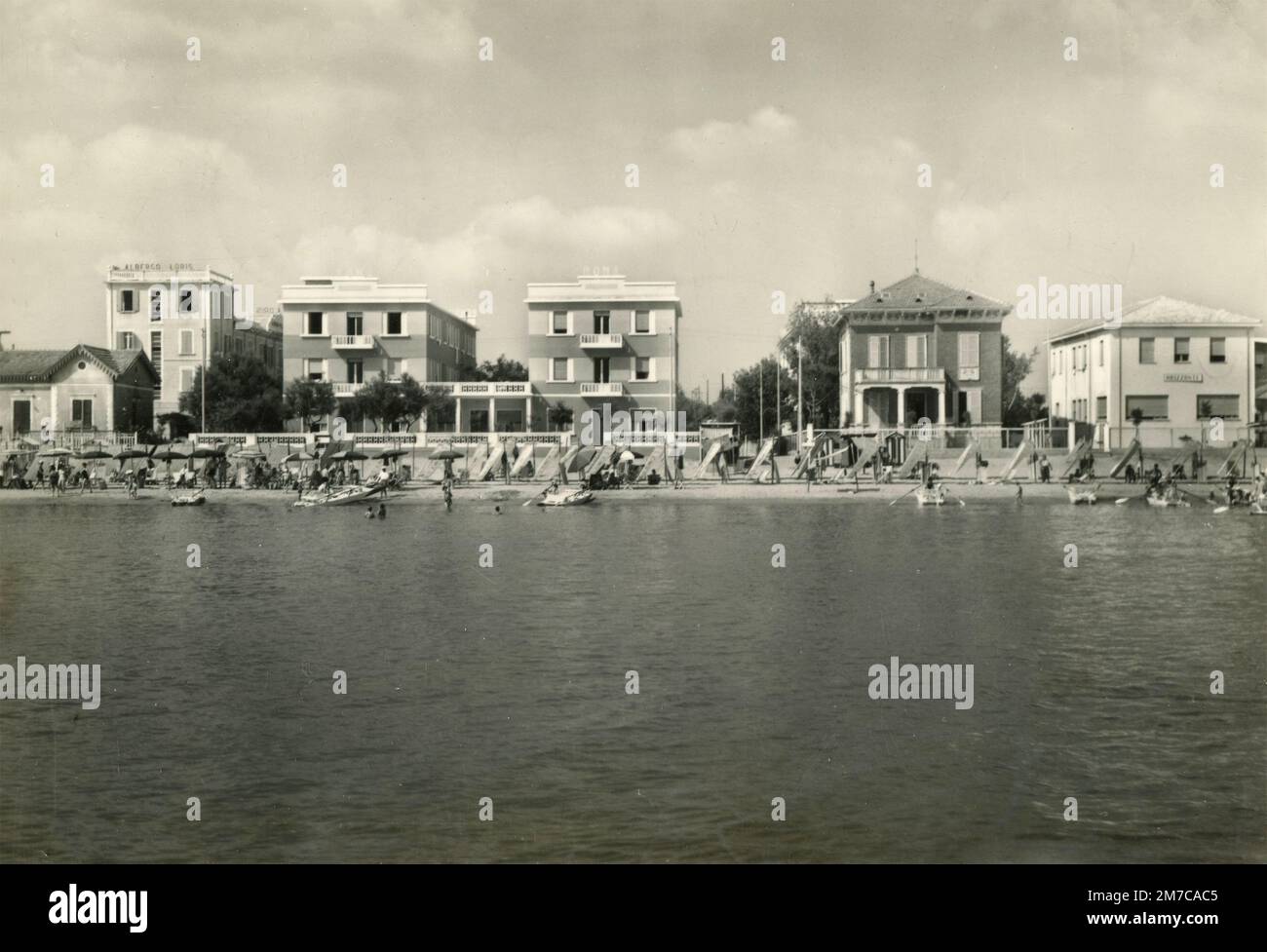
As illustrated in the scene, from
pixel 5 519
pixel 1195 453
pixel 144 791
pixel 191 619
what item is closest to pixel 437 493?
pixel 5 519

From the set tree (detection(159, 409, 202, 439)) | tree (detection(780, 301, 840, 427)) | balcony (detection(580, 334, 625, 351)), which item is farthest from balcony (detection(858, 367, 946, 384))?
tree (detection(159, 409, 202, 439))

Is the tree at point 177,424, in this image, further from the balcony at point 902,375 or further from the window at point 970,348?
the window at point 970,348

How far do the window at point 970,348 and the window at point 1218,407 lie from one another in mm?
14339

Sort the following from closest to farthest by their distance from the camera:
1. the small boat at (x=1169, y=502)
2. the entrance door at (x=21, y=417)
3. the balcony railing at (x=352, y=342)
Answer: the small boat at (x=1169, y=502) < the entrance door at (x=21, y=417) < the balcony railing at (x=352, y=342)

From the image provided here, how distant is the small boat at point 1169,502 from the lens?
52625mm

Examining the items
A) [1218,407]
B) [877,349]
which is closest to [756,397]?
[877,349]

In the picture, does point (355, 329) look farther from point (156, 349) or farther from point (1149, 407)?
point (1149, 407)

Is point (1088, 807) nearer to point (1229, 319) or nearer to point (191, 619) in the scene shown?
point (191, 619)

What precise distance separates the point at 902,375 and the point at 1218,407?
16799 millimetres

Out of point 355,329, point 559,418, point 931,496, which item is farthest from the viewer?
point 355,329

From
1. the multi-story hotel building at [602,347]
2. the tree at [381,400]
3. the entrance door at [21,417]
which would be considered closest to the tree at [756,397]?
the multi-story hotel building at [602,347]

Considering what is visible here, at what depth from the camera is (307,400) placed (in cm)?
7006
